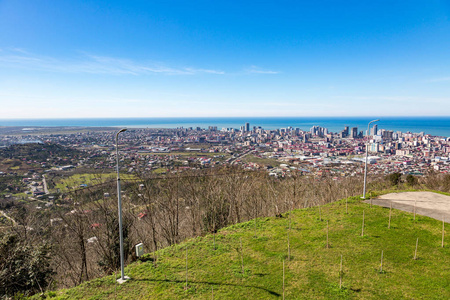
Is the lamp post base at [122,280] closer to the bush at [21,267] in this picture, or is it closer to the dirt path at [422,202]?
the bush at [21,267]

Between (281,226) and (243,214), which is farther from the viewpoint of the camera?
(243,214)

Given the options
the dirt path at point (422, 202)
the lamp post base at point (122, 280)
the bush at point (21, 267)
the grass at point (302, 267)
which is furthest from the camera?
the dirt path at point (422, 202)

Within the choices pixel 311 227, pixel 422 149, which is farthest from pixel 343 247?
pixel 422 149

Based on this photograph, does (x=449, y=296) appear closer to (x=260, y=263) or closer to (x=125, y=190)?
(x=260, y=263)

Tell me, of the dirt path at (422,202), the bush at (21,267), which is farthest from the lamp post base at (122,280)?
the dirt path at (422,202)

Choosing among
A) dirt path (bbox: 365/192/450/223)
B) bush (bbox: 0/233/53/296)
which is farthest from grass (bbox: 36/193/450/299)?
bush (bbox: 0/233/53/296)
